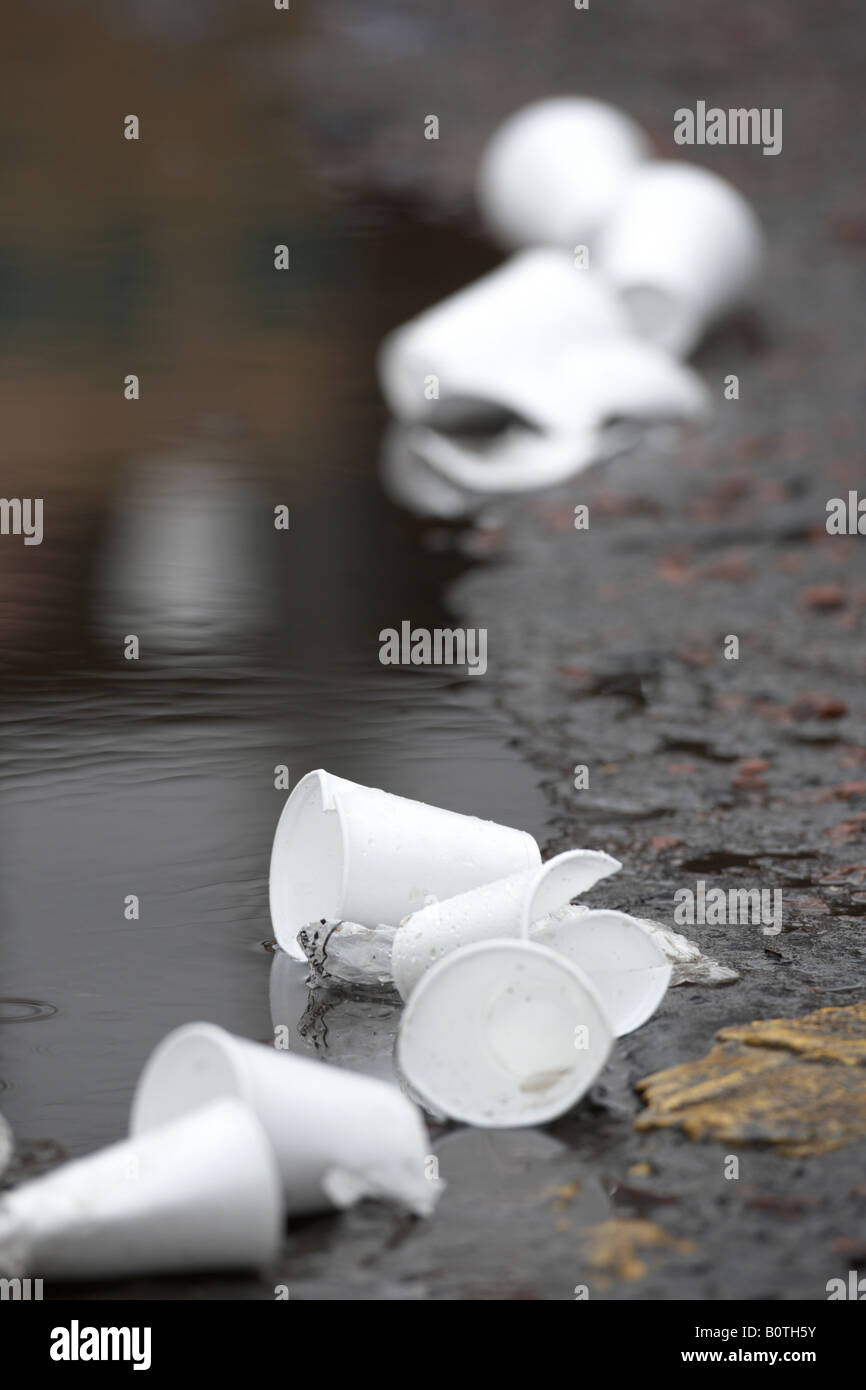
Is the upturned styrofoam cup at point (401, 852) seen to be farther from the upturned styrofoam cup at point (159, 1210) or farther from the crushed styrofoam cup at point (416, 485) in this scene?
the crushed styrofoam cup at point (416, 485)

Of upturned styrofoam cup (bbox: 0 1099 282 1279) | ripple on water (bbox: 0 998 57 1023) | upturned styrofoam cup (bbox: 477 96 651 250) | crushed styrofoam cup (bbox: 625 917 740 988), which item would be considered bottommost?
upturned styrofoam cup (bbox: 0 1099 282 1279)

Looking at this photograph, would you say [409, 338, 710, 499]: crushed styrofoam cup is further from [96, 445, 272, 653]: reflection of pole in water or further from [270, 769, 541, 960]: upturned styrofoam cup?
[270, 769, 541, 960]: upturned styrofoam cup

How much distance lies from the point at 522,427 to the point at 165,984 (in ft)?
18.3

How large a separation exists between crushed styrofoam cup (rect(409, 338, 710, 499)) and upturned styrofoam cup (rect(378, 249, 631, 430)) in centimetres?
4

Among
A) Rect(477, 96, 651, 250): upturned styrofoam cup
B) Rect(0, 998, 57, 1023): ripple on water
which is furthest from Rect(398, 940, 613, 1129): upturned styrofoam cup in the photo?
Rect(477, 96, 651, 250): upturned styrofoam cup

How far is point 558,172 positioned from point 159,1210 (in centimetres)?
1004

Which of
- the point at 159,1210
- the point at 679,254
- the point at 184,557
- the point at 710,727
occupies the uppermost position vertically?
the point at 679,254

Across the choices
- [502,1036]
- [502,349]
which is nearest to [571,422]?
[502,349]

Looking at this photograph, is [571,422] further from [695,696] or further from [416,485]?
[695,696]

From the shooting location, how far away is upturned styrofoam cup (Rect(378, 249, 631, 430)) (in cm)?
901

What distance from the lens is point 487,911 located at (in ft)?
12.2

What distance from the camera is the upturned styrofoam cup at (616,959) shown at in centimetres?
371

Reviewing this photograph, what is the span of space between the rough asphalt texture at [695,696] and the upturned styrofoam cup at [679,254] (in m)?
0.36

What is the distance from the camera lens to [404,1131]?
10.2 ft
